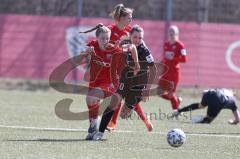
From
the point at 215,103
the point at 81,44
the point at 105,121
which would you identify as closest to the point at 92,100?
the point at 105,121

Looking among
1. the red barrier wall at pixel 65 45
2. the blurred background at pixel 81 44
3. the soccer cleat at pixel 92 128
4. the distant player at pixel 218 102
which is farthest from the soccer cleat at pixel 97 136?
the red barrier wall at pixel 65 45

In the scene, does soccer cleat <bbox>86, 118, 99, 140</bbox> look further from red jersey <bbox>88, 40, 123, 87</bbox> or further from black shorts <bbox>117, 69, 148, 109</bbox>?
black shorts <bbox>117, 69, 148, 109</bbox>

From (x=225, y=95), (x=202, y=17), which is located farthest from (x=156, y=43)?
(x=225, y=95)

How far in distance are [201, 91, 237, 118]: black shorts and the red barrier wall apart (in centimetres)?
712

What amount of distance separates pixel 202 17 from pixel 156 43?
1.62 metres

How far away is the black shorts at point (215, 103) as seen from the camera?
1298cm

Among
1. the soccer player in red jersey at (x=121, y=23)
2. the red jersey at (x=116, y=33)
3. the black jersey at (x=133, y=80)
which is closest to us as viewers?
the soccer player in red jersey at (x=121, y=23)

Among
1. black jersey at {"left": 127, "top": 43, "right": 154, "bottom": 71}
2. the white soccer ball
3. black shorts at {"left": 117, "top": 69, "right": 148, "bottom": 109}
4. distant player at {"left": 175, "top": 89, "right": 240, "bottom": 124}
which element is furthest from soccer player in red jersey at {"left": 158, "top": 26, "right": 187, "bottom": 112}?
the white soccer ball

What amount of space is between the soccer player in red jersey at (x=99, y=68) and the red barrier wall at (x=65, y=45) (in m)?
9.72

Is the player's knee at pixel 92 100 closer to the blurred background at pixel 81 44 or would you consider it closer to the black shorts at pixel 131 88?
the black shorts at pixel 131 88

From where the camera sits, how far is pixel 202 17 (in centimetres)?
2111

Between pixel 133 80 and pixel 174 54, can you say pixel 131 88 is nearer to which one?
pixel 133 80

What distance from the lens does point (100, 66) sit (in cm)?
1055

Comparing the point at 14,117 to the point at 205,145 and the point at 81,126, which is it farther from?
the point at 205,145
